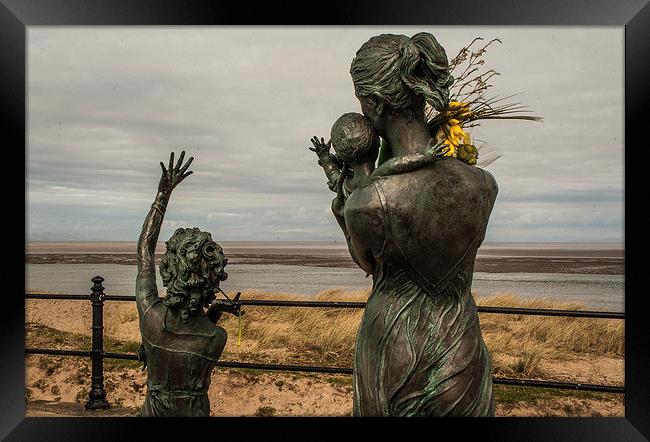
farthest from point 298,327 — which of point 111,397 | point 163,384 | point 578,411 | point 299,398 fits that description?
point 163,384

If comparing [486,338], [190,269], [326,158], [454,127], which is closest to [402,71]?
[454,127]

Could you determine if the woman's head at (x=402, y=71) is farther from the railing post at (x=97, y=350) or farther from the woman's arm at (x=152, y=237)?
the railing post at (x=97, y=350)

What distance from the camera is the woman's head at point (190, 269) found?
311cm

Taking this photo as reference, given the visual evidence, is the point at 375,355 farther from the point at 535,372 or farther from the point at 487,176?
the point at 535,372

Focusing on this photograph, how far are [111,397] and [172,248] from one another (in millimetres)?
5527

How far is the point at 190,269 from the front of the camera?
312cm

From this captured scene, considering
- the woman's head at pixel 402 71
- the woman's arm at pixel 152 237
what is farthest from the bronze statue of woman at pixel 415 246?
the woman's arm at pixel 152 237

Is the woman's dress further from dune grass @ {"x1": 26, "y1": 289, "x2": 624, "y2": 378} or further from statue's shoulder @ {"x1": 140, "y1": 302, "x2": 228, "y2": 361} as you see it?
dune grass @ {"x1": 26, "y1": 289, "x2": 624, "y2": 378}

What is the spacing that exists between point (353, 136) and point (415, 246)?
49 cm

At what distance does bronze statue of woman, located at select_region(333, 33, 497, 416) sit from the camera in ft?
8.41

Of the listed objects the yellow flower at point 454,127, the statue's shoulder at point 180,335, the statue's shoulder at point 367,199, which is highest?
the yellow flower at point 454,127

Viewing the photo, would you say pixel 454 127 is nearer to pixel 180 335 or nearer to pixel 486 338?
pixel 180 335

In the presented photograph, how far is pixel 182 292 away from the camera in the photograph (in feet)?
10.2

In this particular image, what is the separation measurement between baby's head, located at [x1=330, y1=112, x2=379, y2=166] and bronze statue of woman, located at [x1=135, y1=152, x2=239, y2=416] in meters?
0.82
